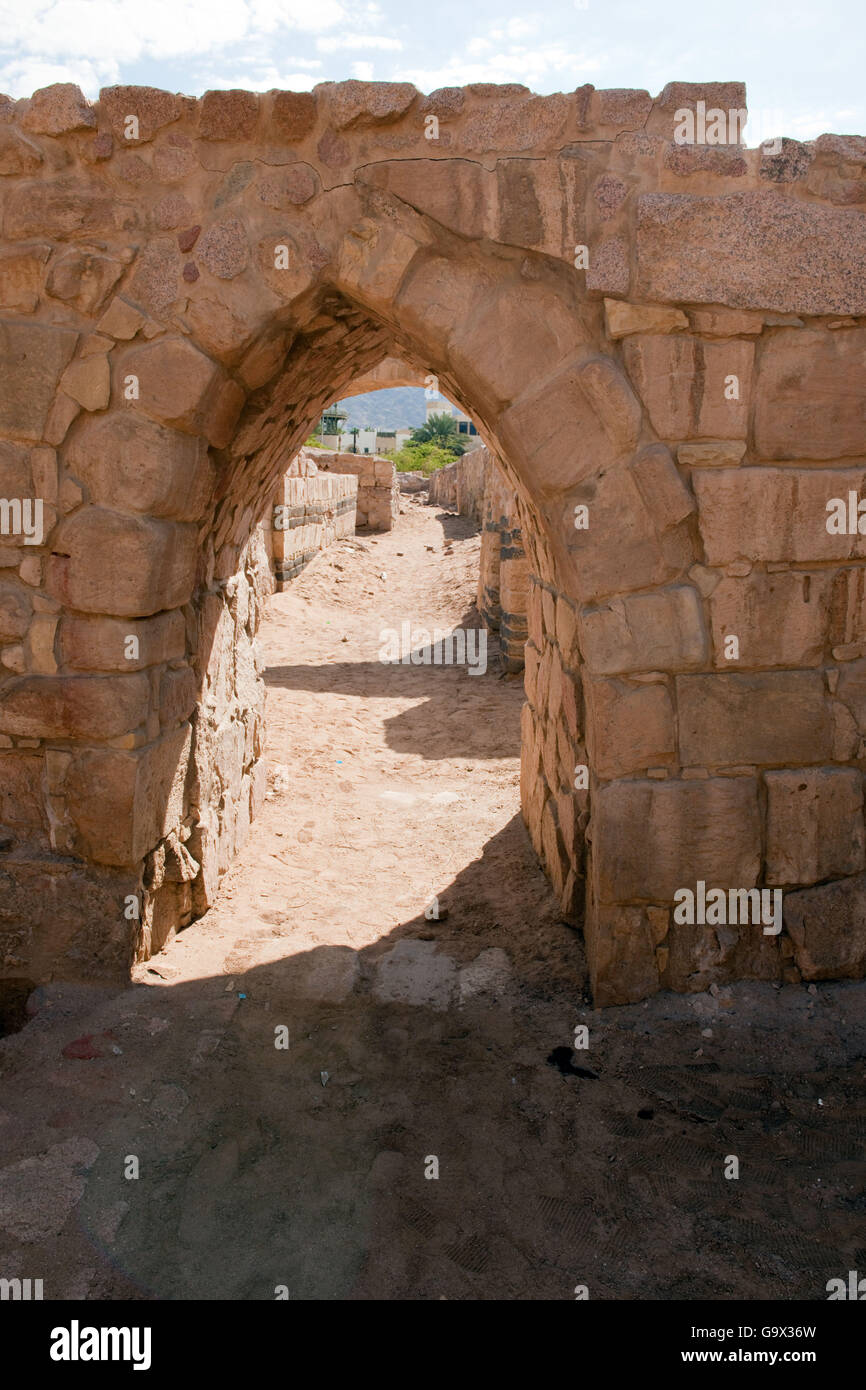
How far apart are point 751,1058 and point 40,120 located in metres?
3.81

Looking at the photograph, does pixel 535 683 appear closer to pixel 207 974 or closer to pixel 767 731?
pixel 767 731

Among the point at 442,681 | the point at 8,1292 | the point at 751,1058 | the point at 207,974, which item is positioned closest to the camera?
the point at 8,1292

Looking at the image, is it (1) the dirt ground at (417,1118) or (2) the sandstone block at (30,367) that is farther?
(2) the sandstone block at (30,367)

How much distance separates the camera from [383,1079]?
2840 millimetres

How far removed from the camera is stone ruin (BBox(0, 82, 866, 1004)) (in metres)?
2.83

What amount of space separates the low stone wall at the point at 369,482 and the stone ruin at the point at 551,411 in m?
13.8

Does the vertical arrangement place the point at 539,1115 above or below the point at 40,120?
below

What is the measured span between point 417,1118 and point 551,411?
2.23m

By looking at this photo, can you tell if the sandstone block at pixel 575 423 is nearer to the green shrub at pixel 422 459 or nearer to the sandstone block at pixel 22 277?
the sandstone block at pixel 22 277

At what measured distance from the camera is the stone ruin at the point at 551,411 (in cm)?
283

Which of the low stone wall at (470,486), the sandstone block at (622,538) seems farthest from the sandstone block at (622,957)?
the low stone wall at (470,486)

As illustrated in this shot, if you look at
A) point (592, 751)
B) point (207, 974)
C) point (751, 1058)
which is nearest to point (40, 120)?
point (592, 751)

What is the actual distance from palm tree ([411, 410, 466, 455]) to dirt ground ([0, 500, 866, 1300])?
40.8 m

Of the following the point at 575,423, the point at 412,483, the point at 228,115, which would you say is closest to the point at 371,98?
the point at 228,115
